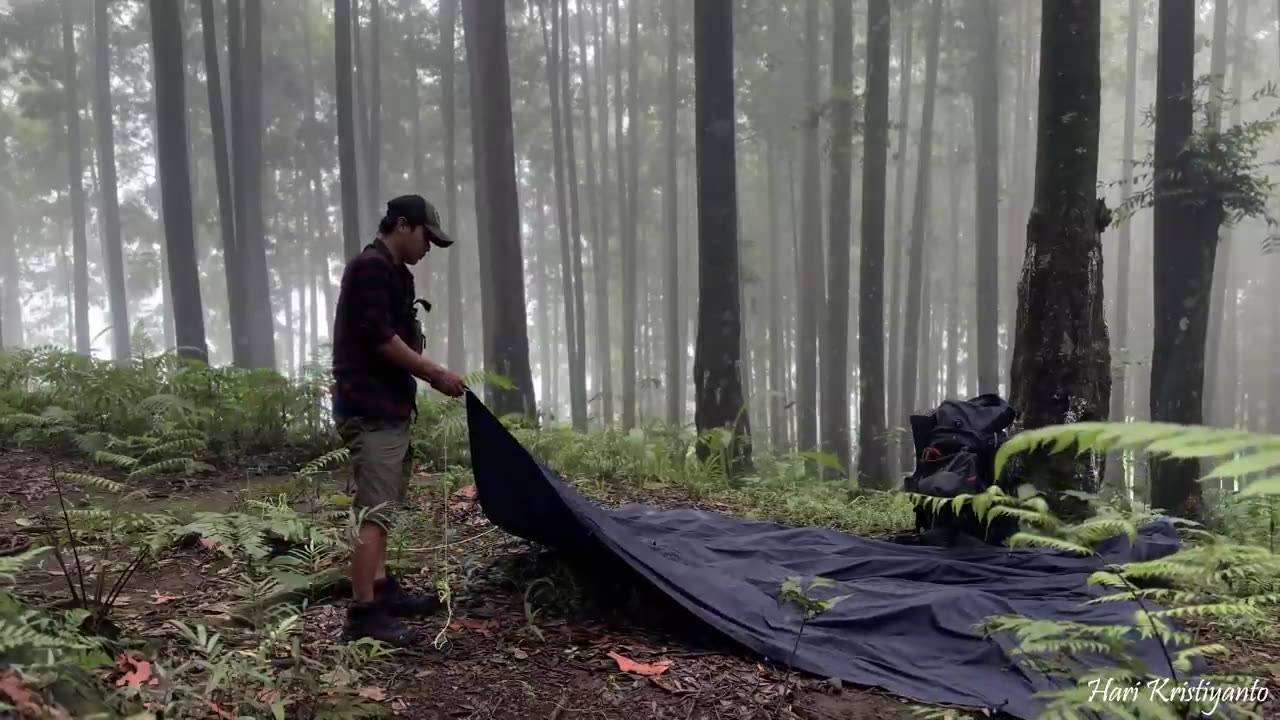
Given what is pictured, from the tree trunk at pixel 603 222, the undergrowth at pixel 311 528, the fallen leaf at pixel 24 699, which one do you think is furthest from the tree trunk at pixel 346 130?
the fallen leaf at pixel 24 699

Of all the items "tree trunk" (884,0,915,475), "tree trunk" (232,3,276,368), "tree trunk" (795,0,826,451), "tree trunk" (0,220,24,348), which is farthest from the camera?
"tree trunk" (0,220,24,348)

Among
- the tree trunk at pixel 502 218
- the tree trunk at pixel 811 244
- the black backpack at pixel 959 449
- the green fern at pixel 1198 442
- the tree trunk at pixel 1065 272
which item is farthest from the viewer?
the tree trunk at pixel 811 244

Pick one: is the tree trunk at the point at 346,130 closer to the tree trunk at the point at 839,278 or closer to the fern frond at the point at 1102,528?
the tree trunk at the point at 839,278

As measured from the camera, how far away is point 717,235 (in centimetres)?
800

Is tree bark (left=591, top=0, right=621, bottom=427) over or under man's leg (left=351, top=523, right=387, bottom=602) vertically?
over

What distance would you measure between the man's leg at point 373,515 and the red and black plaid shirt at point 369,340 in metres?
0.10

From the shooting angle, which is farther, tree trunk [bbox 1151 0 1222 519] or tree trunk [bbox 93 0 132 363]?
tree trunk [bbox 93 0 132 363]

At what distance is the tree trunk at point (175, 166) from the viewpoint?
10.9 meters

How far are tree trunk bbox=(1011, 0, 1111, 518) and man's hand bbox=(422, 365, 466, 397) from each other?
3.97 m

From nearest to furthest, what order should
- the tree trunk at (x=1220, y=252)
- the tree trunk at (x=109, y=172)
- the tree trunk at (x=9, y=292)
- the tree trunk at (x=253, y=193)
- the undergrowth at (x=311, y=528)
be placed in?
the undergrowth at (x=311, y=528)
the tree trunk at (x=253, y=193)
the tree trunk at (x=109, y=172)
the tree trunk at (x=1220, y=252)
the tree trunk at (x=9, y=292)

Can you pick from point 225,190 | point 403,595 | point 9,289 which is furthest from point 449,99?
point 9,289

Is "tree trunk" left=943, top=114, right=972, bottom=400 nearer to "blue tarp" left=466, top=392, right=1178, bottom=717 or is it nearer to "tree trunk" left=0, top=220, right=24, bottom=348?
Answer: "blue tarp" left=466, top=392, right=1178, bottom=717

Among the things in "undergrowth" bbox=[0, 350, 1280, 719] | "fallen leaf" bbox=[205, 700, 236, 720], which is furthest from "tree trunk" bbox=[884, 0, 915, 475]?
"fallen leaf" bbox=[205, 700, 236, 720]

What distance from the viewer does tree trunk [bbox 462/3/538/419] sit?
9289mm
